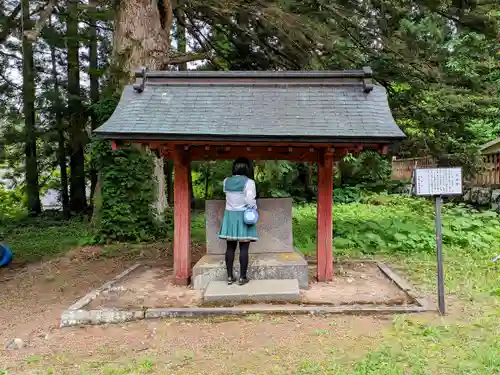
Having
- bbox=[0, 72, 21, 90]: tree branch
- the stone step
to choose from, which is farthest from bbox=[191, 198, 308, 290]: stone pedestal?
bbox=[0, 72, 21, 90]: tree branch

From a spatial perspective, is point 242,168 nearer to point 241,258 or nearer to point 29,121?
point 241,258

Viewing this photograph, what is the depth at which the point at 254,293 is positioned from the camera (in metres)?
5.67

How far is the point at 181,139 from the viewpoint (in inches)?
224

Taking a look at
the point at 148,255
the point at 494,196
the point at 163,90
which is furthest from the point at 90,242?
the point at 494,196

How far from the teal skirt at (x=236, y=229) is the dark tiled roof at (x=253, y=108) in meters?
1.18

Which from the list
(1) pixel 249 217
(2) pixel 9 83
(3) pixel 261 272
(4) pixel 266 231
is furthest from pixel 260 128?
(2) pixel 9 83

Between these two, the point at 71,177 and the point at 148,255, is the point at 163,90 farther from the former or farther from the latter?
the point at 71,177

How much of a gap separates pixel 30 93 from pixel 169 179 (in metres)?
5.87

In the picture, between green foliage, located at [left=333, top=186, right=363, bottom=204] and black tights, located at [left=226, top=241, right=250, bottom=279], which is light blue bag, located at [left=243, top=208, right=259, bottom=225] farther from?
green foliage, located at [left=333, top=186, right=363, bottom=204]

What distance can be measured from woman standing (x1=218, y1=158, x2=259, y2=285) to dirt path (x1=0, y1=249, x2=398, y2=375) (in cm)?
115

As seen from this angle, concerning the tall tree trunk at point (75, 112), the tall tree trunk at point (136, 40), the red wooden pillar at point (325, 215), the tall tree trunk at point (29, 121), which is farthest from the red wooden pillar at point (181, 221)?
the tall tree trunk at point (29, 121)

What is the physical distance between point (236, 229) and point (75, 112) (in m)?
11.2

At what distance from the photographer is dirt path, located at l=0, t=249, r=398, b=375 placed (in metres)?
3.93

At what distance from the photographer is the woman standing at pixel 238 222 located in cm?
605
